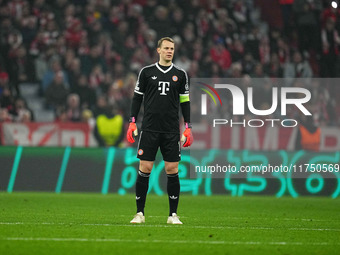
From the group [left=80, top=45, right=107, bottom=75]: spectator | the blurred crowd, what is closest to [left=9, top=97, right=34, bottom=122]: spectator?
the blurred crowd

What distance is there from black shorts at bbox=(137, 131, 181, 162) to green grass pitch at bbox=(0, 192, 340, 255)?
Result: 0.86 meters

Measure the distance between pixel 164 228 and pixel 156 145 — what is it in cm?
114

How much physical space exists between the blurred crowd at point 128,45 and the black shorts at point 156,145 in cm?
949

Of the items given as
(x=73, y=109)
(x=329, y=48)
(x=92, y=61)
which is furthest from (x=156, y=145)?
(x=329, y=48)

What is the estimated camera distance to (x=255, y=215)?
12.7 metres

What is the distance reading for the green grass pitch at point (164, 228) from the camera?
7930 millimetres

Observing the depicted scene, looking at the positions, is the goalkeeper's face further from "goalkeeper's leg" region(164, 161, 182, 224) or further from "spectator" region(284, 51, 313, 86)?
"spectator" region(284, 51, 313, 86)

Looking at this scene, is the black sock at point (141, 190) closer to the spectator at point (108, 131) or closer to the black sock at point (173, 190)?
the black sock at point (173, 190)

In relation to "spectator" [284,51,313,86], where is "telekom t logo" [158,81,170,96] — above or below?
below

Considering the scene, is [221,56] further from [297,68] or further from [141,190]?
[141,190]

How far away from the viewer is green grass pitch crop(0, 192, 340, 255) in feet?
26.0

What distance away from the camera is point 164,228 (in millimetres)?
9758

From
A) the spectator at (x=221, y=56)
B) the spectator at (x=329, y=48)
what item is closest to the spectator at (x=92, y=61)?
the spectator at (x=221, y=56)

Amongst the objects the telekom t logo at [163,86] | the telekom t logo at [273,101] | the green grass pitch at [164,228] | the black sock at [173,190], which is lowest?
the green grass pitch at [164,228]
